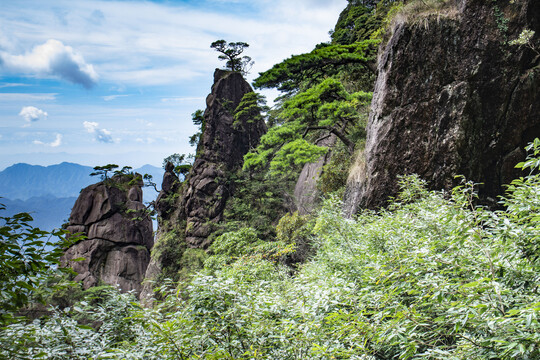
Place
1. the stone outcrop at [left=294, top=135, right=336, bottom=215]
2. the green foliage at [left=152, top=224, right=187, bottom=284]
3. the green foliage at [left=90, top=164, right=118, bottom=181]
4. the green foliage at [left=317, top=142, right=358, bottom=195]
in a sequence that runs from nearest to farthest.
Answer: the green foliage at [left=317, top=142, right=358, bottom=195], the stone outcrop at [left=294, top=135, right=336, bottom=215], the green foliage at [left=152, top=224, right=187, bottom=284], the green foliage at [left=90, top=164, right=118, bottom=181]

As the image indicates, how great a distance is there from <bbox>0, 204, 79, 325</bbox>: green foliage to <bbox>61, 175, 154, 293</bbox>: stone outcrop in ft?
77.7

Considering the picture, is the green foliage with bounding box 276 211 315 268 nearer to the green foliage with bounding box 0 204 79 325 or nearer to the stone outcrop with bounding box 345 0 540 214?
the stone outcrop with bounding box 345 0 540 214

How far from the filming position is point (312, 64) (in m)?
10.6

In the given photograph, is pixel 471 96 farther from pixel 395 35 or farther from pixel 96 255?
pixel 96 255

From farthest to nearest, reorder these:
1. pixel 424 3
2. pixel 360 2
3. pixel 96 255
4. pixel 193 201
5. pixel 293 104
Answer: pixel 360 2, pixel 96 255, pixel 193 201, pixel 293 104, pixel 424 3

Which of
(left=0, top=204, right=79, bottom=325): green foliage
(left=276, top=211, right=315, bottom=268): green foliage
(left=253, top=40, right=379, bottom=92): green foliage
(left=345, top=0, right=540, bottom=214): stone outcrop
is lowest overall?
(left=276, top=211, right=315, bottom=268): green foliage

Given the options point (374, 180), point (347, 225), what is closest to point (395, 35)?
point (374, 180)

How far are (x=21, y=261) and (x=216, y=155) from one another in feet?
67.6

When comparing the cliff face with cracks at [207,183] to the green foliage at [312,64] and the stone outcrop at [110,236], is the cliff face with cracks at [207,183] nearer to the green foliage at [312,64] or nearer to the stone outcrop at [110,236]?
the stone outcrop at [110,236]

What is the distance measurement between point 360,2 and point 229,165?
1861 cm

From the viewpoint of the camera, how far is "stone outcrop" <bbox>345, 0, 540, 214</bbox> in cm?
724

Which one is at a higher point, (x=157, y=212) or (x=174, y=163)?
(x=174, y=163)

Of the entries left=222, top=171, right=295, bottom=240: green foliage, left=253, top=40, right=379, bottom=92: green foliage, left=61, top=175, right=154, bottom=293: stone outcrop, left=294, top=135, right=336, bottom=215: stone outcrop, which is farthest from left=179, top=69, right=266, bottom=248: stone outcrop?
left=253, top=40, right=379, bottom=92: green foliage

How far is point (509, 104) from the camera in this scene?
7434 millimetres
